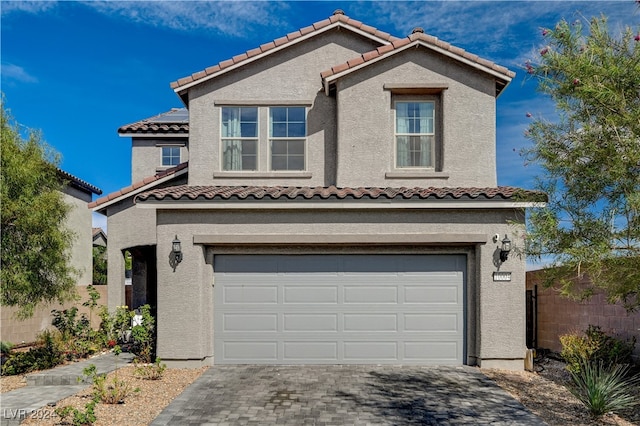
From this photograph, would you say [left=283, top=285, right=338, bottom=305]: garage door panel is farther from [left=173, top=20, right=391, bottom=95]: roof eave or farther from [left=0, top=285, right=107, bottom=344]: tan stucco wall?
[left=0, top=285, right=107, bottom=344]: tan stucco wall

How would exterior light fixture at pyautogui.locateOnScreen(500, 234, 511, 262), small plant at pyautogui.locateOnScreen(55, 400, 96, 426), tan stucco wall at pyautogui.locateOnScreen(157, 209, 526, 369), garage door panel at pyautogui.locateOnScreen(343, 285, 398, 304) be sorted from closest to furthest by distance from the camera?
small plant at pyautogui.locateOnScreen(55, 400, 96, 426) → exterior light fixture at pyautogui.locateOnScreen(500, 234, 511, 262) → tan stucco wall at pyautogui.locateOnScreen(157, 209, 526, 369) → garage door panel at pyautogui.locateOnScreen(343, 285, 398, 304)

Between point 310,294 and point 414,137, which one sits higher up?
point 414,137

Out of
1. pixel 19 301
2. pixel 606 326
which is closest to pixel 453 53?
pixel 606 326

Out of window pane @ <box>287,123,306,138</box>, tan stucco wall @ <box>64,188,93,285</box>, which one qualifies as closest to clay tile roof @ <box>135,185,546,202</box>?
window pane @ <box>287,123,306,138</box>

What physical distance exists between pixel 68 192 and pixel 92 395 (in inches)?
554

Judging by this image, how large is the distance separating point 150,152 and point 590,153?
15.3 m

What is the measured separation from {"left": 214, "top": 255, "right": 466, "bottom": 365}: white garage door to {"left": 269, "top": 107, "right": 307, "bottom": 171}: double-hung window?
2906 millimetres

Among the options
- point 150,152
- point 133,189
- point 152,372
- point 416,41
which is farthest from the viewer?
point 150,152

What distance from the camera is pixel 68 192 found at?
19.8 meters

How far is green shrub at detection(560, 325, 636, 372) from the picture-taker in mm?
9281

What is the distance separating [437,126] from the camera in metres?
12.0

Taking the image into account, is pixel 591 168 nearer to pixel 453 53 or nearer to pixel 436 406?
pixel 436 406

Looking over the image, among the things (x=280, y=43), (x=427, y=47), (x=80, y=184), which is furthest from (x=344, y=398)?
(x=80, y=184)

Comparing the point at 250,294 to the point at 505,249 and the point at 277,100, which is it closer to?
the point at 277,100
